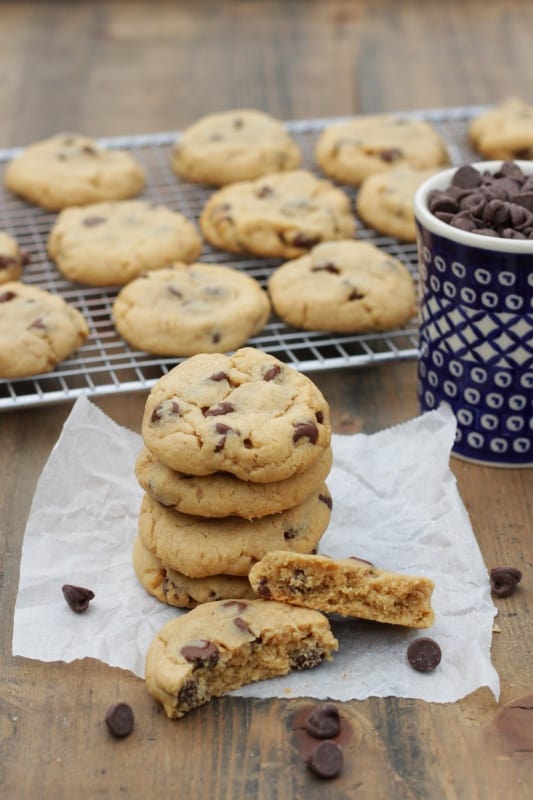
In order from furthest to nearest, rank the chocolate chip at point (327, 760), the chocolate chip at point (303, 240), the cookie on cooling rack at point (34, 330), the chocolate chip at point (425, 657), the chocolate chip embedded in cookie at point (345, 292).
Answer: the chocolate chip at point (303, 240) < the chocolate chip embedded in cookie at point (345, 292) < the cookie on cooling rack at point (34, 330) < the chocolate chip at point (425, 657) < the chocolate chip at point (327, 760)

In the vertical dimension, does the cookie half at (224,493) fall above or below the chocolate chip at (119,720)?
above

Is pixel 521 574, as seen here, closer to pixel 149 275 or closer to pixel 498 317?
pixel 498 317

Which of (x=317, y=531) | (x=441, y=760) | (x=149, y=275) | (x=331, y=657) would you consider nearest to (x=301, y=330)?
(x=149, y=275)

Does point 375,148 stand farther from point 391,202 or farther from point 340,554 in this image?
point 340,554

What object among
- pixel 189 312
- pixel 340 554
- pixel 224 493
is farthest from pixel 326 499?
pixel 189 312

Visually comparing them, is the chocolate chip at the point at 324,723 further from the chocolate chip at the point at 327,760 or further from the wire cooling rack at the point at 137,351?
the wire cooling rack at the point at 137,351

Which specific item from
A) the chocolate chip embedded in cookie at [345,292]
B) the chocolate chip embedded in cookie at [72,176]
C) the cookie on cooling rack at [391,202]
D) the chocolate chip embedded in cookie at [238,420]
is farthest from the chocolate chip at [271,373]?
the chocolate chip embedded in cookie at [72,176]

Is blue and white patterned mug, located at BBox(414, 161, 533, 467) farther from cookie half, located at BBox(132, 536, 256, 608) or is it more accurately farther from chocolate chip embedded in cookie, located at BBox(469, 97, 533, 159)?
chocolate chip embedded in cookie, located at BBox(469, 97, 533, 159)
